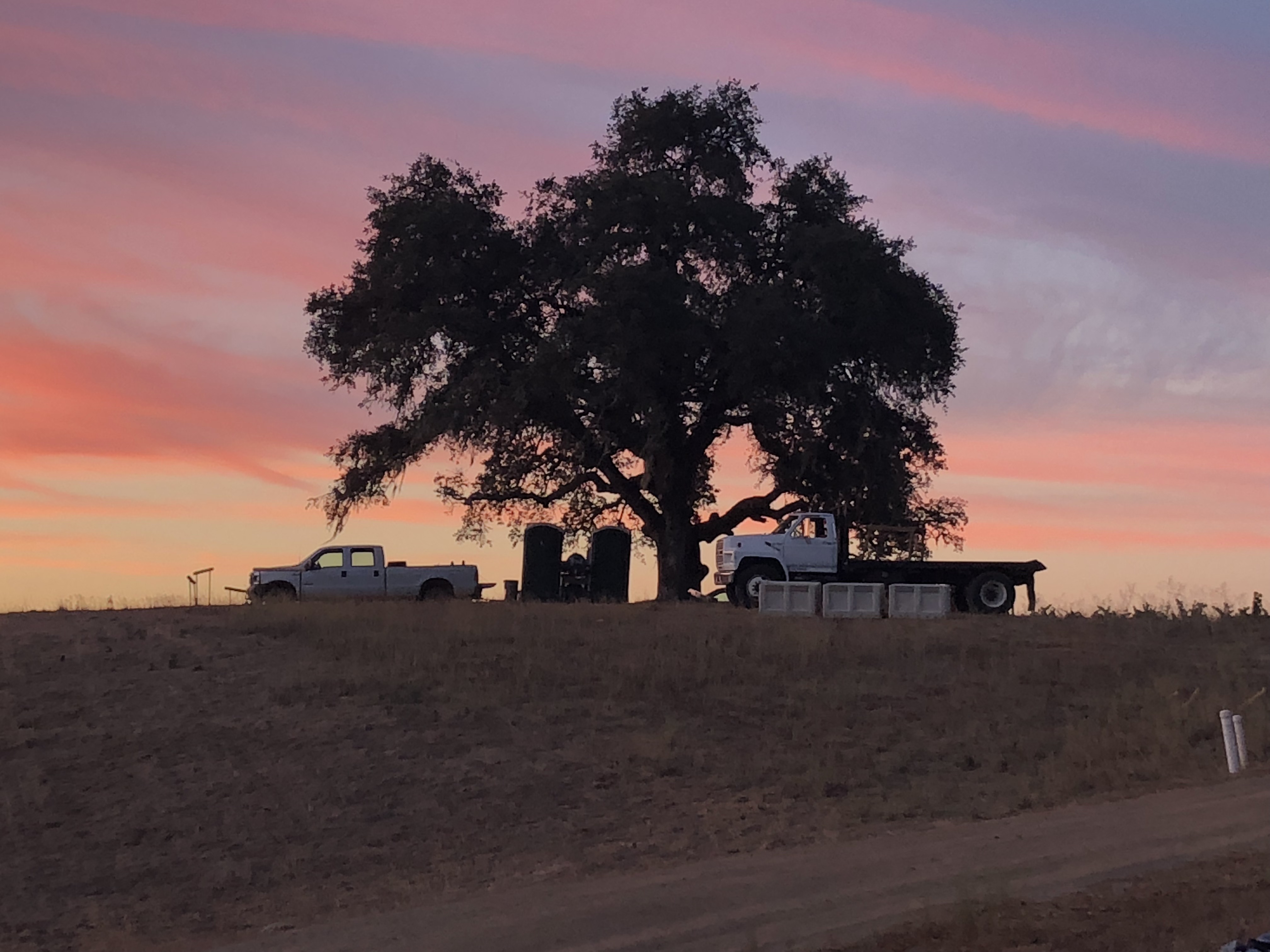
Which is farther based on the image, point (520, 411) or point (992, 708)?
point (520, 411)

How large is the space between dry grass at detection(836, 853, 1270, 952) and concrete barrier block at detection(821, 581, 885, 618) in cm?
1963

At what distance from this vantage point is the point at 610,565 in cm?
4025

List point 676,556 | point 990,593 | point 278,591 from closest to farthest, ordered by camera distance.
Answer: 1. point 990,593
2. point 278,591
3. point 676,556

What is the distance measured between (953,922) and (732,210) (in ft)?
107

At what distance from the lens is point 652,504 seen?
45.0 m

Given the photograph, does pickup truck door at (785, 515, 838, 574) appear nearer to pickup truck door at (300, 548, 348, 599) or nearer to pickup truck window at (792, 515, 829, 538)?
pickup truck window at (792, 515, 829, 538)

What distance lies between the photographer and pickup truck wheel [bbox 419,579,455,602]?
3997cm

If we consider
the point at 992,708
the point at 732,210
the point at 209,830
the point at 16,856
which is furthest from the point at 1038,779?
the point at 732,210

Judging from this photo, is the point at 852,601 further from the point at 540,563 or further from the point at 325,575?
the point at 325,575

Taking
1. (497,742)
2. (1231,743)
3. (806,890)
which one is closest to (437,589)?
(497,742)

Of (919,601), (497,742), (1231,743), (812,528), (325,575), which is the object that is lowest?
(497,742)

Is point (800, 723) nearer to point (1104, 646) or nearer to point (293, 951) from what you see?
point (1104, 646)

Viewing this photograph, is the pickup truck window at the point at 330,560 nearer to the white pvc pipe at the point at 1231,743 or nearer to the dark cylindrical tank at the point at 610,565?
the dark cylindrical tank at the point at 610,565

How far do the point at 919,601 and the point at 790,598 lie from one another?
297 centimetres
